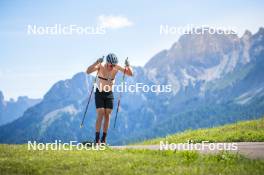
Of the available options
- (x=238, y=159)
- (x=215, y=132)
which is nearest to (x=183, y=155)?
(x=238, y=159)

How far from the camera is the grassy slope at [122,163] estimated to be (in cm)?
1091

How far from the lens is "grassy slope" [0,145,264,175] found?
35.8 feet

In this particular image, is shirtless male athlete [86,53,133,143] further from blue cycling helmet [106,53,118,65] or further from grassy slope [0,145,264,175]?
grassy slope [0,145,264,175]

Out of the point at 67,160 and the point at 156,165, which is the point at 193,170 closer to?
the point at 156,165

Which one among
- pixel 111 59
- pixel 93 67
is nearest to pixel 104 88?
pixel 93 67

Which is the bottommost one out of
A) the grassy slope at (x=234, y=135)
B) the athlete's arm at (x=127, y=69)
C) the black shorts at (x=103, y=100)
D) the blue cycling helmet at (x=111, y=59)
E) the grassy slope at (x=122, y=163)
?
the grassy slope at (x=122, y=163)

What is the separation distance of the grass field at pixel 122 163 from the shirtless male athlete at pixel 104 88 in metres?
2.73

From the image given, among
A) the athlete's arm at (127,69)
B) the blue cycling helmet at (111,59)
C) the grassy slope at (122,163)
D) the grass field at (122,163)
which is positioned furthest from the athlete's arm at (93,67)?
the grassy slope at (122,163)

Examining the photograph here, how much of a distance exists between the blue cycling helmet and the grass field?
413 cm

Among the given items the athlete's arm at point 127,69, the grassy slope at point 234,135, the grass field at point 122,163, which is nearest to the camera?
the grass field at point 122,163

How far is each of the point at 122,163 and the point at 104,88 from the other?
231 inches

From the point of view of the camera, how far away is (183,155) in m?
13.1

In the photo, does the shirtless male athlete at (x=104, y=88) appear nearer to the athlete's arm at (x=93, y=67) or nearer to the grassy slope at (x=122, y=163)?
the athlete's arm at (x=93, y=67)

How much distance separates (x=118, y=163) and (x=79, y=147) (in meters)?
4.21
